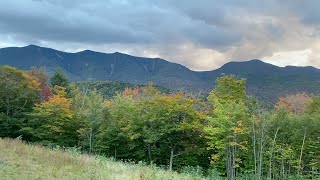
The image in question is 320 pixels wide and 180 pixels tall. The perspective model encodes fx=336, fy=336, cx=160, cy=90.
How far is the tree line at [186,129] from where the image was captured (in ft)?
108

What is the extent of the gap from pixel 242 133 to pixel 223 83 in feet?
28.3

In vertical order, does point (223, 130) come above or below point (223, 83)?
below

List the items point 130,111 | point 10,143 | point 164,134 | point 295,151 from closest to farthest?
point 10,143
point 295,151
point 164,134
point 130,111

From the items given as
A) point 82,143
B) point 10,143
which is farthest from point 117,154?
point 10,143

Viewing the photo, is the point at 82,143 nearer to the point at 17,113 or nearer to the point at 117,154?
the point at 117,154

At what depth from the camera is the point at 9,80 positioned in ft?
137

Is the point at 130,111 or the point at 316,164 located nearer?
the point at 316,164

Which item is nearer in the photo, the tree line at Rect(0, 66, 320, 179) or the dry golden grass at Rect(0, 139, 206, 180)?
the dry golden grass at Rect(0, 139, 206, 180)

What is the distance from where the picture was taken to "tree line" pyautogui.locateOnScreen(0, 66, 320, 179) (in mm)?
33000

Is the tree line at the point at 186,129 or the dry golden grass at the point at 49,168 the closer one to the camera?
the dry golden grass at the point at 49,168

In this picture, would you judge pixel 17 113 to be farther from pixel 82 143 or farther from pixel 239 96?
pixel 239 96

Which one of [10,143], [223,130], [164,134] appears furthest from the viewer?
[164,134]

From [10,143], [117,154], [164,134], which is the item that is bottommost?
[117,154]

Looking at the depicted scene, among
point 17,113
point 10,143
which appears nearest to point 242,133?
point 10,143
